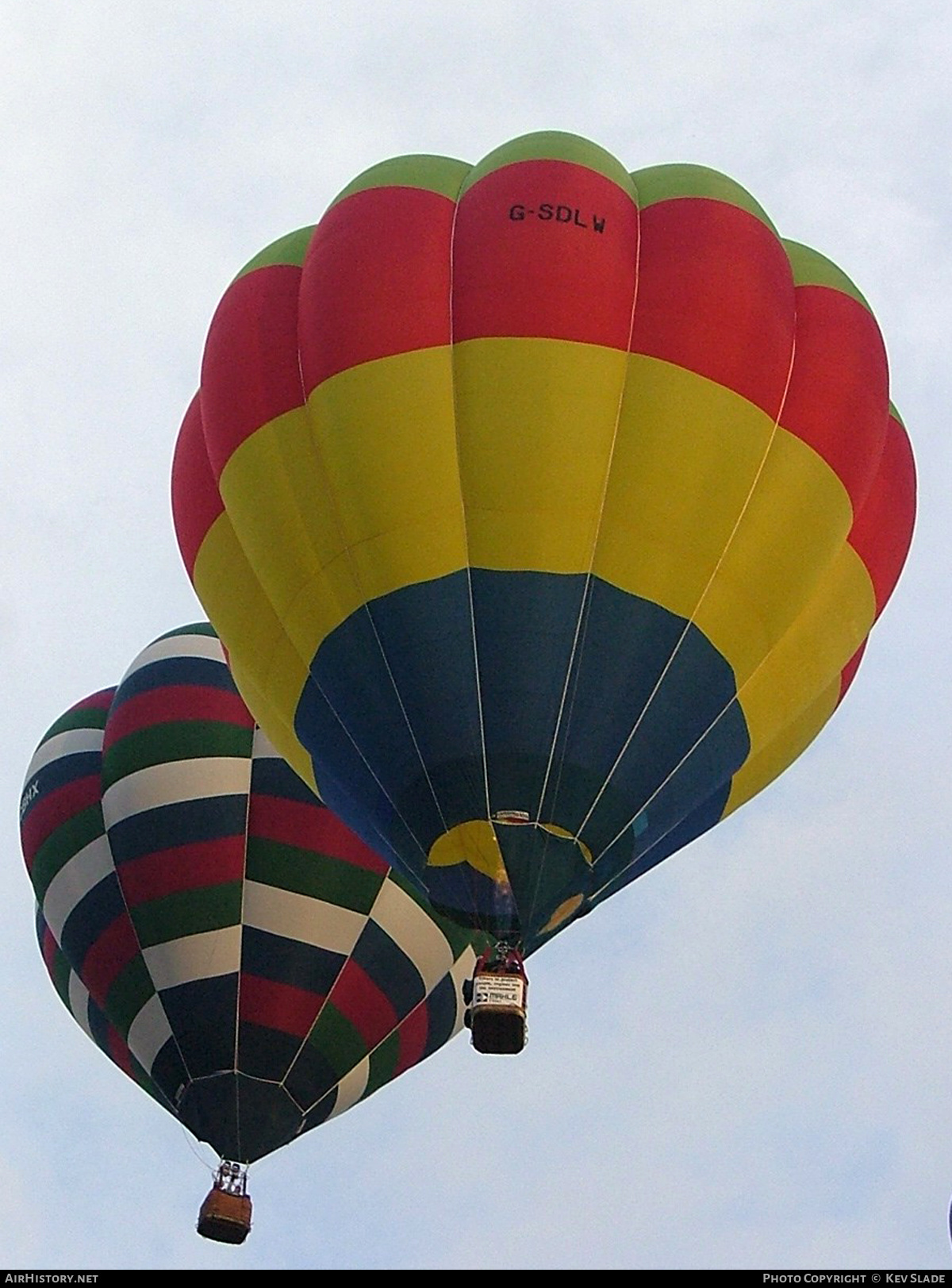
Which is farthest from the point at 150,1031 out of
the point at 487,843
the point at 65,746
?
the point at 487,843

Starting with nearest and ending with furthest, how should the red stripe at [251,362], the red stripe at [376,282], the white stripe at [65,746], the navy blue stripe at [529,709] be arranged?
the navy blue stripe at [529,709], the red stripe at [376,282], the red stripe at [251,362], the white stripe at [65,746]

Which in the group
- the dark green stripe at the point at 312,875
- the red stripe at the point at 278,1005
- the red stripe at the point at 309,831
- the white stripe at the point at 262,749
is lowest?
the red stripe at the point at 278,1005

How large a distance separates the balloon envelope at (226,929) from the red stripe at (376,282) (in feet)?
12.0

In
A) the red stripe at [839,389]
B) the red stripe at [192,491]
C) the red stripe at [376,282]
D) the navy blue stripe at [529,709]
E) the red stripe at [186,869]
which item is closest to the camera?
the navy blue stripe at [529,709]

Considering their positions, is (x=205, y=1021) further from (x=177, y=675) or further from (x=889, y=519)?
(x=889, y=519)

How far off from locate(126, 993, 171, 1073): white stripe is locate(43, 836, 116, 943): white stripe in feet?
2.97

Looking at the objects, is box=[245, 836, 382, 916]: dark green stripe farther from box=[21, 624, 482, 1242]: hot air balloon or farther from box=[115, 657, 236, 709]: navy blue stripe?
box=[115, 657, 236, 709]: navy blue stripe

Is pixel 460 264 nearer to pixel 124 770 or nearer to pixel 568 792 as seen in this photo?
pixel 568 792

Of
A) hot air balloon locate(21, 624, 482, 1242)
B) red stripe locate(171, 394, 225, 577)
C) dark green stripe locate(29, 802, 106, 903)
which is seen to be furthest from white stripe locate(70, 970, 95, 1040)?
red stripe locate(171, 394, 225, 577)

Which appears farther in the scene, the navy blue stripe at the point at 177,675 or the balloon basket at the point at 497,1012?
the navy blue stripe at the point at 177,675

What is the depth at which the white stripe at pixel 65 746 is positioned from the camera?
45.1ft

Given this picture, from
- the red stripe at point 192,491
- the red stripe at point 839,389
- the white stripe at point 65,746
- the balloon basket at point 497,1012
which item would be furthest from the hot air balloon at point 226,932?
the red stripe at point 839,389

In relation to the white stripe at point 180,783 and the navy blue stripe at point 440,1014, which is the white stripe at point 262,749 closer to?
the white stripe at point 180,783

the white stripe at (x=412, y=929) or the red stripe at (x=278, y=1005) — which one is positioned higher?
the white stripe at (x=412, y=929)
